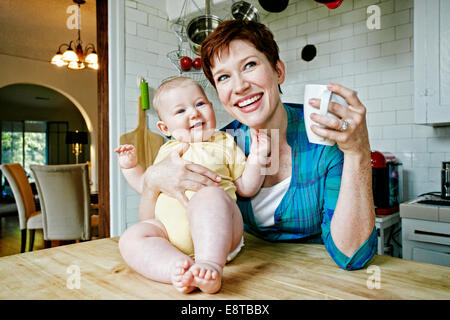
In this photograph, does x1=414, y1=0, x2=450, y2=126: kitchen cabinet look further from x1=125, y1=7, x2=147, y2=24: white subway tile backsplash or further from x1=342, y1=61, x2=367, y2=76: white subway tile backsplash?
x1=125, y1=7, x2=147, y2=24: white subway tile backsplash

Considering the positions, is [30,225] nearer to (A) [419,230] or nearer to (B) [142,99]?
(B) [142,99]

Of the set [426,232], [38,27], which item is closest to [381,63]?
[426,232]

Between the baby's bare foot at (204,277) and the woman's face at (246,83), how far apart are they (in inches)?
15.9

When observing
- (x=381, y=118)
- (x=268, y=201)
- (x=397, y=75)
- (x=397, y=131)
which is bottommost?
(x=268, y=201)

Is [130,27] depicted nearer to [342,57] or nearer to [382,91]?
[342,57]

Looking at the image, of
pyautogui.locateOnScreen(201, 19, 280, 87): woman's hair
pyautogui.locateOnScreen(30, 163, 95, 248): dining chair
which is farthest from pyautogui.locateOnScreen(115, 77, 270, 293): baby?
pyautogui.locateOnScreen(30, 163, 95, 248): dining chair

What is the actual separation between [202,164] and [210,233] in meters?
0.26

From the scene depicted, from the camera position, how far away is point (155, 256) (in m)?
0.65

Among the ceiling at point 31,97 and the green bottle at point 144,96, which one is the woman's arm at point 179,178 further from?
the ceiling at point 31,97

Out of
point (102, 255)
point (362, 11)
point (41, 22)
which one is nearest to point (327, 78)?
point (362, 11)

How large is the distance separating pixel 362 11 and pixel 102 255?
8.55 feet

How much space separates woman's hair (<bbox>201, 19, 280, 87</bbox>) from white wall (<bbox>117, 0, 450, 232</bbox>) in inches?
58.5

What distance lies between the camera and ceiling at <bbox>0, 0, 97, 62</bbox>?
4.16 metres
